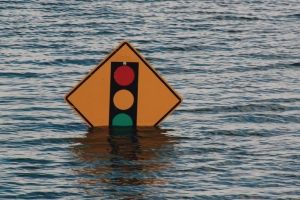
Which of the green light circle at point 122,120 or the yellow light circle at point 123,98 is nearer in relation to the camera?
the yellow light circle at point 123,98

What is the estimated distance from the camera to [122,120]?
12.5 meters

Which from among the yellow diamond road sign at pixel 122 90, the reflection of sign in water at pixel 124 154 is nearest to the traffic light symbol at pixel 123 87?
the yellow diamond road sign at pixel 122 90

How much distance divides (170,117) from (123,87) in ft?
5.36

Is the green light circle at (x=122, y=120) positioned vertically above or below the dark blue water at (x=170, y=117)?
above

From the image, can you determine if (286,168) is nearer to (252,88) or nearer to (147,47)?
(252,88)

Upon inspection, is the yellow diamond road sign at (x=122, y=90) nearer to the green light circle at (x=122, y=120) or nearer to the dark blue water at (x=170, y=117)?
the green light circle at (x=122, y=120)

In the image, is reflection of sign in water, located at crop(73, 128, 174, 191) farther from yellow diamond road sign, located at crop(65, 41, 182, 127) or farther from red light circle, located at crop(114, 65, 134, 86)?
red light circle, located at crop(114, 65, 134, 86)

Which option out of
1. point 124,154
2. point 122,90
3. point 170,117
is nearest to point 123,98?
point 122,90

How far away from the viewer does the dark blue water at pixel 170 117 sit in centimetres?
1018

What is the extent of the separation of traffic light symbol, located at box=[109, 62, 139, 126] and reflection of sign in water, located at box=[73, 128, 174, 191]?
1.20 ft

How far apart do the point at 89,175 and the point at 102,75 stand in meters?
2.19

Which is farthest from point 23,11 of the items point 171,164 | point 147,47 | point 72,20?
point 171,164

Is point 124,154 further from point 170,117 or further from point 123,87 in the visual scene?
point 170,117

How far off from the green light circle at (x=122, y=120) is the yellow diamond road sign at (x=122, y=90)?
0.03m
